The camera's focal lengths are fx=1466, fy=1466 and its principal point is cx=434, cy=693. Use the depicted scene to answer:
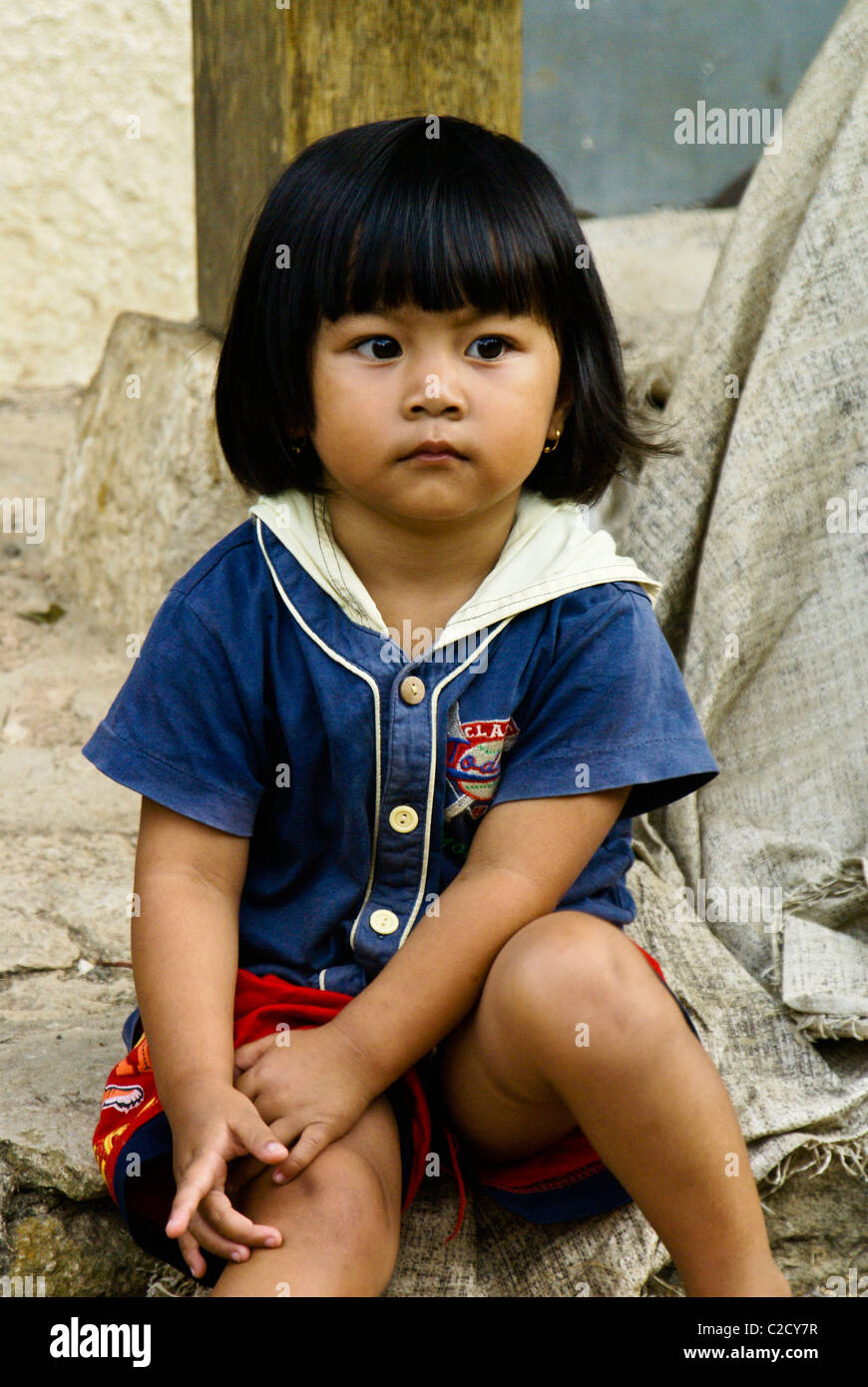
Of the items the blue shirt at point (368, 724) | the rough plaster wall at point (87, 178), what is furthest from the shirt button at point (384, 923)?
the rough plaster wall at point (87, 178)

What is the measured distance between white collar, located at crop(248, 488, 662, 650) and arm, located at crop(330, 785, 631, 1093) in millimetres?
202

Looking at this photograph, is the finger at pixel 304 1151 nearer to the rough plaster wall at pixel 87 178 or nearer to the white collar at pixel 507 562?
the white collar at pixel 507 562

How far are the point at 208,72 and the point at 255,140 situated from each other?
0.93 feet

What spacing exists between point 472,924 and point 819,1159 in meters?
0.57

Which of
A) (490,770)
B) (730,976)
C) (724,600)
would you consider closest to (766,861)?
(730,976)

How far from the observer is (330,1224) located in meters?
1.27

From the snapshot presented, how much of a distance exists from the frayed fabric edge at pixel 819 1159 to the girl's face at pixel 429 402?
0.81 metres

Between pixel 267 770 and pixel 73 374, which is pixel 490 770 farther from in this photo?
pixel 73 374

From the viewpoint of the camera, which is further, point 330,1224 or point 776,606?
point 776,606

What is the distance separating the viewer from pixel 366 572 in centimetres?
151

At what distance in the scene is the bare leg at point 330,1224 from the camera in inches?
48.8

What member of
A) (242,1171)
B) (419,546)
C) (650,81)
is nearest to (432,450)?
(419,546)

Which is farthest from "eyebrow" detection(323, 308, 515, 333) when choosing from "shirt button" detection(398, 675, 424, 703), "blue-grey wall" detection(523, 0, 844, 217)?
"blue-grey wall" detection(523, 0, 844, 217)

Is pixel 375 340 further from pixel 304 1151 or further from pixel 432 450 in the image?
pixel 304 1151
